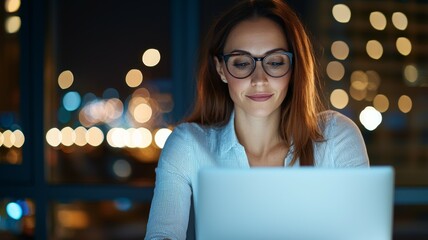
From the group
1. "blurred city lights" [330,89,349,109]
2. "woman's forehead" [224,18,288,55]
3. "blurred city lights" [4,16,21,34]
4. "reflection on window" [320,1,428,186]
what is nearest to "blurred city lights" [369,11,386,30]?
"reflection on window" [320,1,428,186]

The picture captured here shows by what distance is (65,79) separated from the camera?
11.5 ft

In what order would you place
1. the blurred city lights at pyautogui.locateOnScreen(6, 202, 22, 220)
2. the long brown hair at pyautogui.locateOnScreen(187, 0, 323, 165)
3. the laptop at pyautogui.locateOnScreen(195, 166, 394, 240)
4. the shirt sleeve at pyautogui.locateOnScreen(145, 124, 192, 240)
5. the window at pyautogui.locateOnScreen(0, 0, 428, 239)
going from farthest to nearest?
1. the blurred city lights at pyautogui.locateOnScreen(6, 202, 22, 220)
2. the window at pyautogui.locateOnScreen(0, 0, 428, 239)
3. the long brown hair at pyautogui.locateOnScreen(187, 0, 323, 165)
4. the shirt sleeve at pyautogui.locateOnScreen(145, 124, 192, 240)
5. the laptop at pyautogui.locateOnScreen(195, 166, 394, 240)

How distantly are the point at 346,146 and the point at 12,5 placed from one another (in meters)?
2.27

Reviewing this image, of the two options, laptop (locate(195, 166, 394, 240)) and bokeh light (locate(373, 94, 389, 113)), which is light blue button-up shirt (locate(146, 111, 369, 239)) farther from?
bokeh light (locate(373, 94, 389, 113))

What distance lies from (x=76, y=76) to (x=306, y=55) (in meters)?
1.83

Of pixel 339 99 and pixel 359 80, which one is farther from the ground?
pixel 359 80

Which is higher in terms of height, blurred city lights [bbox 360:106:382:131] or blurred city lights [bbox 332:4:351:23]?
blurred city lights [bbox 332:4:351:23]

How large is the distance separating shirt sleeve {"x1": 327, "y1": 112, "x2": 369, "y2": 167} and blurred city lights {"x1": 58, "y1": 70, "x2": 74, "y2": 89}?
190cm

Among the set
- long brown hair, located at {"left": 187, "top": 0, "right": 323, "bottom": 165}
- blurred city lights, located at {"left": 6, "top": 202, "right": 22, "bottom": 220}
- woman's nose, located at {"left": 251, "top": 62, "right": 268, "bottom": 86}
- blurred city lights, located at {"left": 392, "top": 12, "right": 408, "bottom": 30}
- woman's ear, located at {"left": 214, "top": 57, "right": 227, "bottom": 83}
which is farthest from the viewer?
blurred city lights, located at {"left": 392, "top": 12, "right": 408, "bottom": 30}

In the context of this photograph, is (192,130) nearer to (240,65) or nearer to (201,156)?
(201,156)

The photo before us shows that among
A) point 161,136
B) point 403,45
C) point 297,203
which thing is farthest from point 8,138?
point 297,203

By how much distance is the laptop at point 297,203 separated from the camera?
120 cm

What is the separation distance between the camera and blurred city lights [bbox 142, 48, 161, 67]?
3451 mm

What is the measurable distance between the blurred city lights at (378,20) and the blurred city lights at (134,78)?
1.34 m
